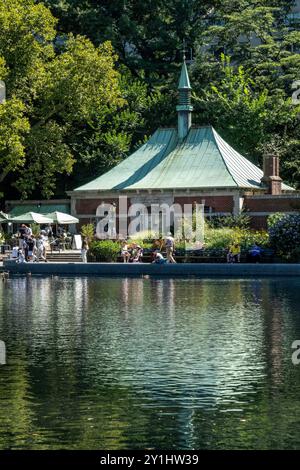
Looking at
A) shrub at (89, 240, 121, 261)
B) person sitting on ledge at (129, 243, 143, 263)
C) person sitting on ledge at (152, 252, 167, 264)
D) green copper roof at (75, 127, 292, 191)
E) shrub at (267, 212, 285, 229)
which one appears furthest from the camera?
green copper roof at (75, 127, 292, 191)

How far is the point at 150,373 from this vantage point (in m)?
21.8

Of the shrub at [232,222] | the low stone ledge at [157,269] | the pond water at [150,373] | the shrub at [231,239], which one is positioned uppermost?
the shrub at [232,222]

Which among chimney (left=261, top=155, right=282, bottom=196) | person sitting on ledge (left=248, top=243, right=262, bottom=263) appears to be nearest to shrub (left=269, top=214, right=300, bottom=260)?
person sitting on ledge (left=248, top=243, right=262, bottom=263)

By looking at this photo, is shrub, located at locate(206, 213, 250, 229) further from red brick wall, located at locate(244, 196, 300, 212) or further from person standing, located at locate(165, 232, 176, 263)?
person standing, located at locate(165, 232, 176, 263)

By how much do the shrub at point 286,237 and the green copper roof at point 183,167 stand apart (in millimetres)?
8101

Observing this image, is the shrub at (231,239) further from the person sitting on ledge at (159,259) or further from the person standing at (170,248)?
the person sitting on ledge at (159,259)

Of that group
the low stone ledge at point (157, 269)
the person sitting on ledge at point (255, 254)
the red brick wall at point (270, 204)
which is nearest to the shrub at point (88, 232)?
the low stone ledge at point (157, 269)

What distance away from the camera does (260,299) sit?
36.5 metres

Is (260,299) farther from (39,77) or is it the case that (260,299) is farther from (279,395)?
(39,77)

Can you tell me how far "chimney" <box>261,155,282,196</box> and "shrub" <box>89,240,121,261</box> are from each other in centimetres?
1044

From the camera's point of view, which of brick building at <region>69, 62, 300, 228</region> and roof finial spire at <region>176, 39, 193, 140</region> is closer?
brick building at <region>69, 62, 300, 228</region>

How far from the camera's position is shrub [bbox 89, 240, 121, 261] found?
5503 centimetres

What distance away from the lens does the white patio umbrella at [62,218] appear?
62125 mm

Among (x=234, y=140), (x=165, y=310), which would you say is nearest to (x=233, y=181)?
(x=234, y=140)
